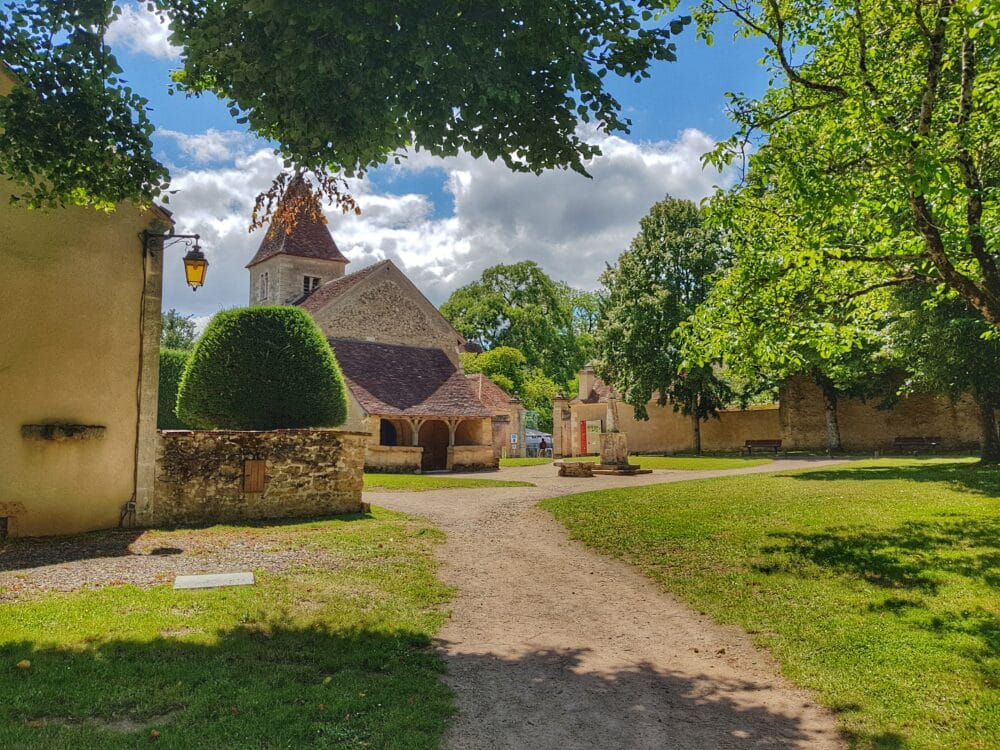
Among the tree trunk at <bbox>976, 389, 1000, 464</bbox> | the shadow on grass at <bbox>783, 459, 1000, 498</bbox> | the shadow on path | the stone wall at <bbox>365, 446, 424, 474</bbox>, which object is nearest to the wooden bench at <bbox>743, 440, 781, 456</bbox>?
the tree trunk at <bbox>976, 389, 1000, 464</bbox>

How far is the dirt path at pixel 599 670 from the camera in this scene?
13.9 ft

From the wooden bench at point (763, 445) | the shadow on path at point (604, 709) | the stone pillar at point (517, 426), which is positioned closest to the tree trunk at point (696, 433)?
the wooden bench at point (763, 445)

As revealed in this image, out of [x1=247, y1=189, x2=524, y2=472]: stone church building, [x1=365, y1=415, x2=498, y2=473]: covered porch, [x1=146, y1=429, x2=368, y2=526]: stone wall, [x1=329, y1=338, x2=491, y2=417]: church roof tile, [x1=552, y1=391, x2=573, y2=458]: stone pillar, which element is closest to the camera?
[x1=146, y1=429, x2=368, y2=526]: stone wall

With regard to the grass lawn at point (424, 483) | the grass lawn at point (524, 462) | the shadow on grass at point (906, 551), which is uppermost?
the shadow on grass at point (906, 551)

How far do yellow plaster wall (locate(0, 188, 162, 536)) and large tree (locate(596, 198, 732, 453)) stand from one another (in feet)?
84.1

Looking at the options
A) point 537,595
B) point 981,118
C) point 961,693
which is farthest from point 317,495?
point 981,118

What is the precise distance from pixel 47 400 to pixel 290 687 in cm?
806

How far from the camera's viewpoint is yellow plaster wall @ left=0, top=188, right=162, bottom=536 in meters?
10.0

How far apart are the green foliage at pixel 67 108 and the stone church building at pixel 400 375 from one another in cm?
1874

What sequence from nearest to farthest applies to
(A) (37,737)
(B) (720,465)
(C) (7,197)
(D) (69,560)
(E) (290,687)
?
1. (A) (37,737)
2. (E) (290,687)
3. (D) (69,560)
4. (C) (7,197)
5. (B) (720,465)

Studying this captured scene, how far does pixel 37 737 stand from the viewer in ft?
11.9

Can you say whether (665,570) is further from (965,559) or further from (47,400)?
(47,400)

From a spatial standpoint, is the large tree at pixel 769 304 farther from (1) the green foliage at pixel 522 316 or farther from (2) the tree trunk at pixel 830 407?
(1) the green foliage at pixel 522 316

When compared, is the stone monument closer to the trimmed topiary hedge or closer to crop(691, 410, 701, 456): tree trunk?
the trimmed topiary hedge
